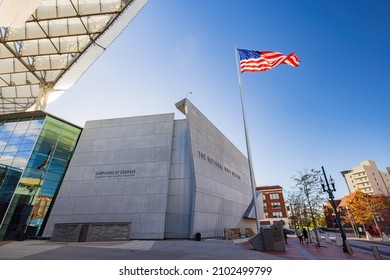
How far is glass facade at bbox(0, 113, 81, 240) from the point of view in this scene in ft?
67.9

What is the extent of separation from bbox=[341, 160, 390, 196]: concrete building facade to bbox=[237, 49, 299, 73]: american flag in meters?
107

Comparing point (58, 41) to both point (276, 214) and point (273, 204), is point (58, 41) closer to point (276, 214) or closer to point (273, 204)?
point (273, 204)

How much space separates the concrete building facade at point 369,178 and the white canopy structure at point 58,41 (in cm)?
11858

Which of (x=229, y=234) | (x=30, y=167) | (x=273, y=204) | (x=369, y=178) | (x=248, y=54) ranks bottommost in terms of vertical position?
(x=229, y=234)

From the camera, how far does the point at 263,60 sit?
60.4 feet

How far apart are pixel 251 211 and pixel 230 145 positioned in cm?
1112

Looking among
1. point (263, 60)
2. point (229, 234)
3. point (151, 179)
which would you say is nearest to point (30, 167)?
point (151, 179)

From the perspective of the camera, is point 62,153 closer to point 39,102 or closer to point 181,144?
point 39,102

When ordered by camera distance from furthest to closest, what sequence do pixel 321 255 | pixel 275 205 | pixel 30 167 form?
pixel 275 205 → pixel 30 167 → pixel 321 255

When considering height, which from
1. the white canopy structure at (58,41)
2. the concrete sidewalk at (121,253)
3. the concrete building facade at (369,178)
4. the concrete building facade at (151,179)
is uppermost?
the concrete building facade at (369,178)

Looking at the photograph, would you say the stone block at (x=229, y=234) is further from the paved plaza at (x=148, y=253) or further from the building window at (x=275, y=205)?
the building window at (x=275, y=205)

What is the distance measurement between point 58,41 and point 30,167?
15150mm

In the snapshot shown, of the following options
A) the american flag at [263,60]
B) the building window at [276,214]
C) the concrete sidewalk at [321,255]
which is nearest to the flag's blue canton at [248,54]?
the american flag at [263,60]

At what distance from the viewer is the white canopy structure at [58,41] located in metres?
21.0
